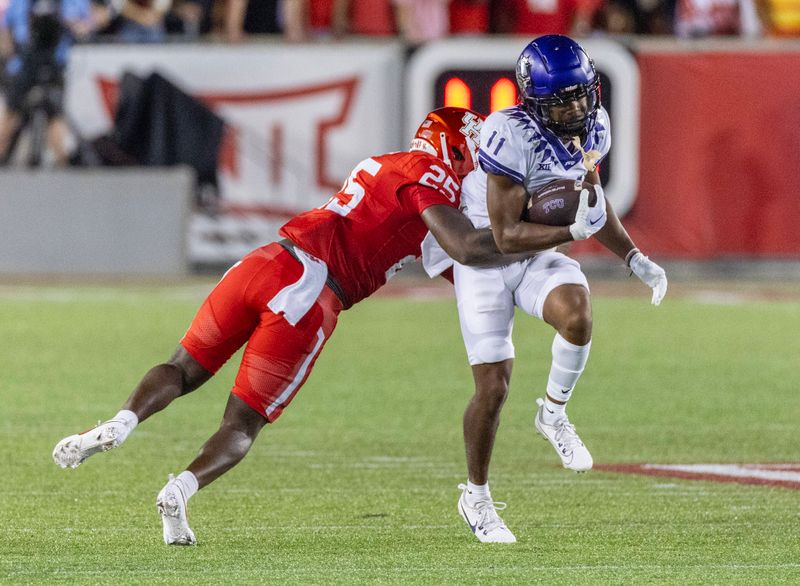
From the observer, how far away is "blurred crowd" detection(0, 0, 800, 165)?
16.0 meters

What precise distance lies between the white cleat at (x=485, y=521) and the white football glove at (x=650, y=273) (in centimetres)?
92

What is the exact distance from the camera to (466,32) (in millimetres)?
16828

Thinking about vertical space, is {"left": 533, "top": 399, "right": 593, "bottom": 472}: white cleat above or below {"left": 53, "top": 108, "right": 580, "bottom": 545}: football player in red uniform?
below

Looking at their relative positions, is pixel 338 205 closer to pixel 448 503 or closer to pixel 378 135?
pixel 448 503

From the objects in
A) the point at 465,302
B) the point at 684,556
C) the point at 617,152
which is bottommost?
the point at 617,152

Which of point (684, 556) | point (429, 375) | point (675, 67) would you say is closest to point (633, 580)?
point (684, 556)

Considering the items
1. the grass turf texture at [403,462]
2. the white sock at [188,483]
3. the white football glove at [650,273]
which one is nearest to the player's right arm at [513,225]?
the white football glove at [650,273]

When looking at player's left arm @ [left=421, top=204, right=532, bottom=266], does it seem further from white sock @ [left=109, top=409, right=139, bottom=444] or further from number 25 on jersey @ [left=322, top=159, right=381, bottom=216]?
white sock @ [left=109, top=409, right=139, bottom=444]

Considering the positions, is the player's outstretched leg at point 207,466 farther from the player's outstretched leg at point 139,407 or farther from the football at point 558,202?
the football at point 558,202

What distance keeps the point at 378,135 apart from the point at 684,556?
11.0m

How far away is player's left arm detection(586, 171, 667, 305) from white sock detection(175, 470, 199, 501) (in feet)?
5.52

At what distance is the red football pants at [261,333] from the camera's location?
593 centimetres

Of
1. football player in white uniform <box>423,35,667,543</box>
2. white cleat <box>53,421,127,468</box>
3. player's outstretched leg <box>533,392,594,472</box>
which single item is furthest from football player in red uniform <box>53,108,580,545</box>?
player's outstretched leg <box>533,392,594,472</box>

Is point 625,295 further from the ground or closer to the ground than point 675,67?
closer to the ground
